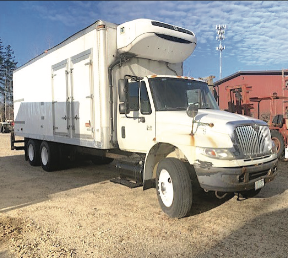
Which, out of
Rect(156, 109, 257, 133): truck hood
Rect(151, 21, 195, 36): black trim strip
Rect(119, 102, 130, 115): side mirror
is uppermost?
Rect(151, 21, 195, 36): black trim strip

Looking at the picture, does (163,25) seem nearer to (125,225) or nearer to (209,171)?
(209,171)

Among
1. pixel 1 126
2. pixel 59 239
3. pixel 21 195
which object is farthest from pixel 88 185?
pixel 1 126

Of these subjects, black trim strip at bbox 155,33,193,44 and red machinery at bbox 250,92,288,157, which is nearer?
black trim strip at bbox 155,33,193,44

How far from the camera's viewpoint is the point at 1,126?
32656mm

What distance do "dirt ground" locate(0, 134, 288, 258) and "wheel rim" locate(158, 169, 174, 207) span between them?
289mm

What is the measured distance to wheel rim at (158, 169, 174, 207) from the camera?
15.4 ft

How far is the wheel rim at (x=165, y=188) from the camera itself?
4680 millimetres

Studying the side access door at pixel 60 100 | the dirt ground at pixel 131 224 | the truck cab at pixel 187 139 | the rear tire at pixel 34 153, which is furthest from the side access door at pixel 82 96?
the rear tire at pixel 34 153

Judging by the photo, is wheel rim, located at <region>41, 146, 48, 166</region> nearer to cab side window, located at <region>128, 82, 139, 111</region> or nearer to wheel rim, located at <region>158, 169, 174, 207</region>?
cab side window, located at <region>128, 82, 139, 111</region>

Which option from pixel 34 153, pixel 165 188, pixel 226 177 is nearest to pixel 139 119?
pixel 165 188

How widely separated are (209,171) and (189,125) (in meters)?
0.84

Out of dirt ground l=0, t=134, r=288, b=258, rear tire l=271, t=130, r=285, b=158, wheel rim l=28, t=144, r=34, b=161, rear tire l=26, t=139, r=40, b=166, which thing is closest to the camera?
dirt ground l=0, t=134, r=288, b=258

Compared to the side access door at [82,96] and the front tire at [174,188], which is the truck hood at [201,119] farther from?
the side access door at [82,96]

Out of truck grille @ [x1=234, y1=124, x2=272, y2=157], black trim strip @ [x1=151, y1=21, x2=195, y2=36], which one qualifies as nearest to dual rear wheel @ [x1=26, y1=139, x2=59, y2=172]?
black trim strip @ [x1=151, y1=21, x2=195, y2=36]
